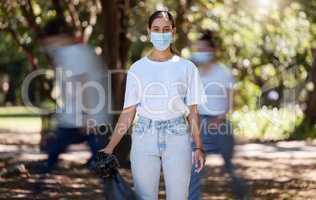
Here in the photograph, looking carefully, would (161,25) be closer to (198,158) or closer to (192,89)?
(192,89)

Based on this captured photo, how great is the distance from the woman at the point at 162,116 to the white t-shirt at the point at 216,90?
1.91 meters

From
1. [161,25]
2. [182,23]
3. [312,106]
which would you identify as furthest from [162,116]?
[312,106]

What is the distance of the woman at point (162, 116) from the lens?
496 cm

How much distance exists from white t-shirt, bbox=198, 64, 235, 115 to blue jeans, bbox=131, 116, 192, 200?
1.96m

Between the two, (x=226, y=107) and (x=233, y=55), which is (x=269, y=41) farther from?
(x=226, y=107)

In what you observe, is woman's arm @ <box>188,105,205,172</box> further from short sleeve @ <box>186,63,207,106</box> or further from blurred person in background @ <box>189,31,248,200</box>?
blurred person in background @ <box>189,31,248,200</box>

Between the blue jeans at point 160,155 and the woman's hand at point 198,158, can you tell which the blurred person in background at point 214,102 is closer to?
the woman's hand at point 198,158

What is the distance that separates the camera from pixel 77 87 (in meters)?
7.53

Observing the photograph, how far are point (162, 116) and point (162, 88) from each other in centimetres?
19

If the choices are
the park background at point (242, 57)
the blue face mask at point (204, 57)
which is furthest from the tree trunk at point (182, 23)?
the blue face mask at point (204, 57)

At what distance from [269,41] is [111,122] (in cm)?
1489

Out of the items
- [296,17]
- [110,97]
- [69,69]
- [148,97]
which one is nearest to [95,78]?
[69,69]

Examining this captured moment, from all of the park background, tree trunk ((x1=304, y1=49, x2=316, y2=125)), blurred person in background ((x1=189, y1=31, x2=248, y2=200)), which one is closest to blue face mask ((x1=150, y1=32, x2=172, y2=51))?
blurred person in background ((x1=189, y1=31, x2=248, y2=200))

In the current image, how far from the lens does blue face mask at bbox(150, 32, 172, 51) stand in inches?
200
